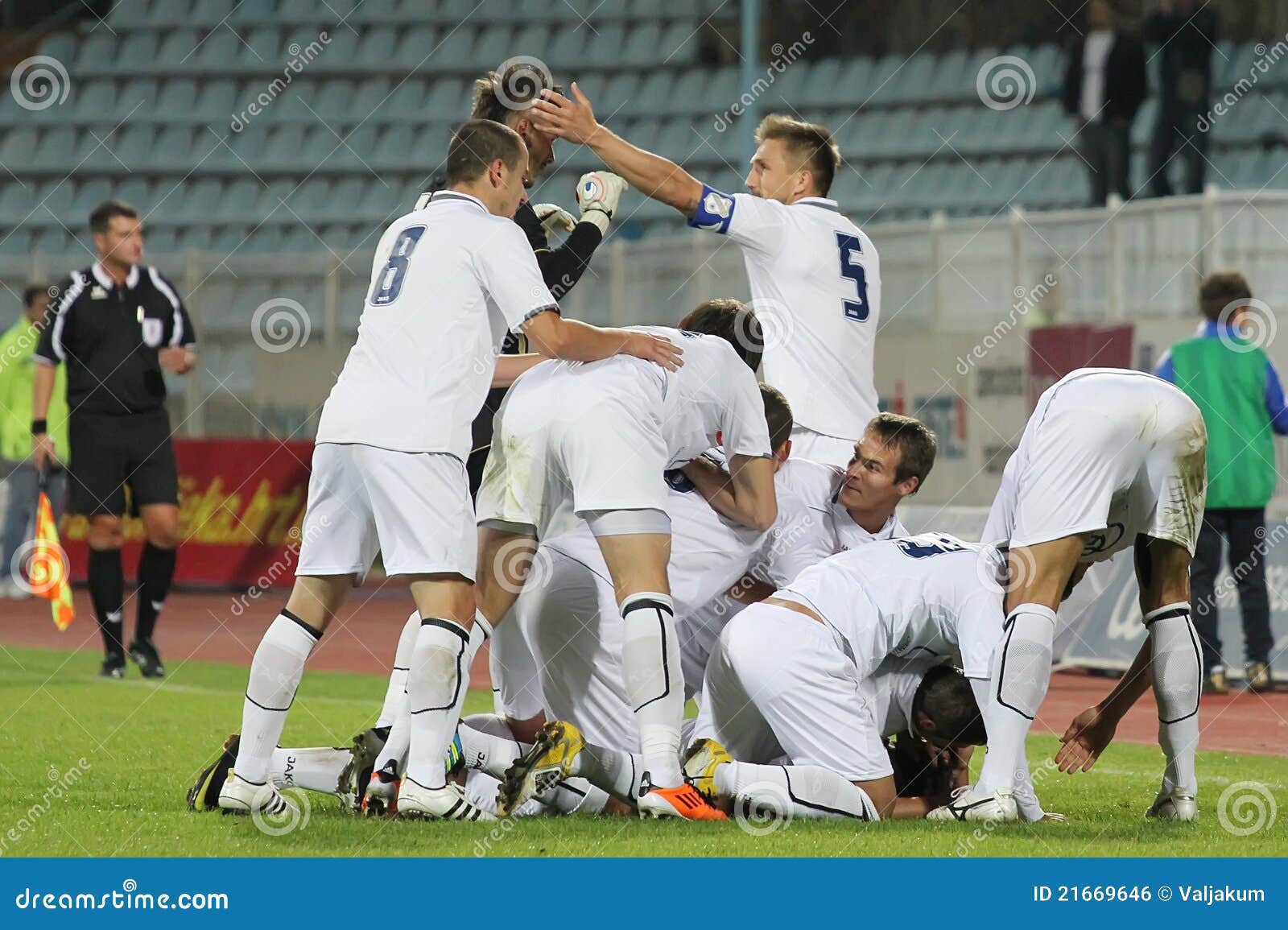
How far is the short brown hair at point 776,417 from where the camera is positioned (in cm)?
585

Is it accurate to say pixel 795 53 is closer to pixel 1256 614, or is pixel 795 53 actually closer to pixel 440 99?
pixel 440 99

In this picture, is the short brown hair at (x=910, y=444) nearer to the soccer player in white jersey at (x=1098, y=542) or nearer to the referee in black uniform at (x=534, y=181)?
the soccer player in white jersey at (x=1098, y=542)

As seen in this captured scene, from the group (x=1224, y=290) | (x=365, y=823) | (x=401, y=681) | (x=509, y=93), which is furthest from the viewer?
(x=1224, y=290)

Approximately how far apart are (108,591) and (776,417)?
5.11m

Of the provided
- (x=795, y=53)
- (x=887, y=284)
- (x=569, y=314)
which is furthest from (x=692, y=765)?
(x=795, y=53)

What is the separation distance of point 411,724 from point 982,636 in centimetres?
173

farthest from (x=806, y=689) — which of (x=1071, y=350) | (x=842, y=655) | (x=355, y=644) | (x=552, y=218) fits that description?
(x=1071, y=350)

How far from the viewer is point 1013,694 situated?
16.3 ft

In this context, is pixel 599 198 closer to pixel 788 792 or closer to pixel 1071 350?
pixel 788 792

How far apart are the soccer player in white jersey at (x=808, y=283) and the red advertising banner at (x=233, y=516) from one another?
9.10m

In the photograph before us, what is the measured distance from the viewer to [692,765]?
5184 mm
